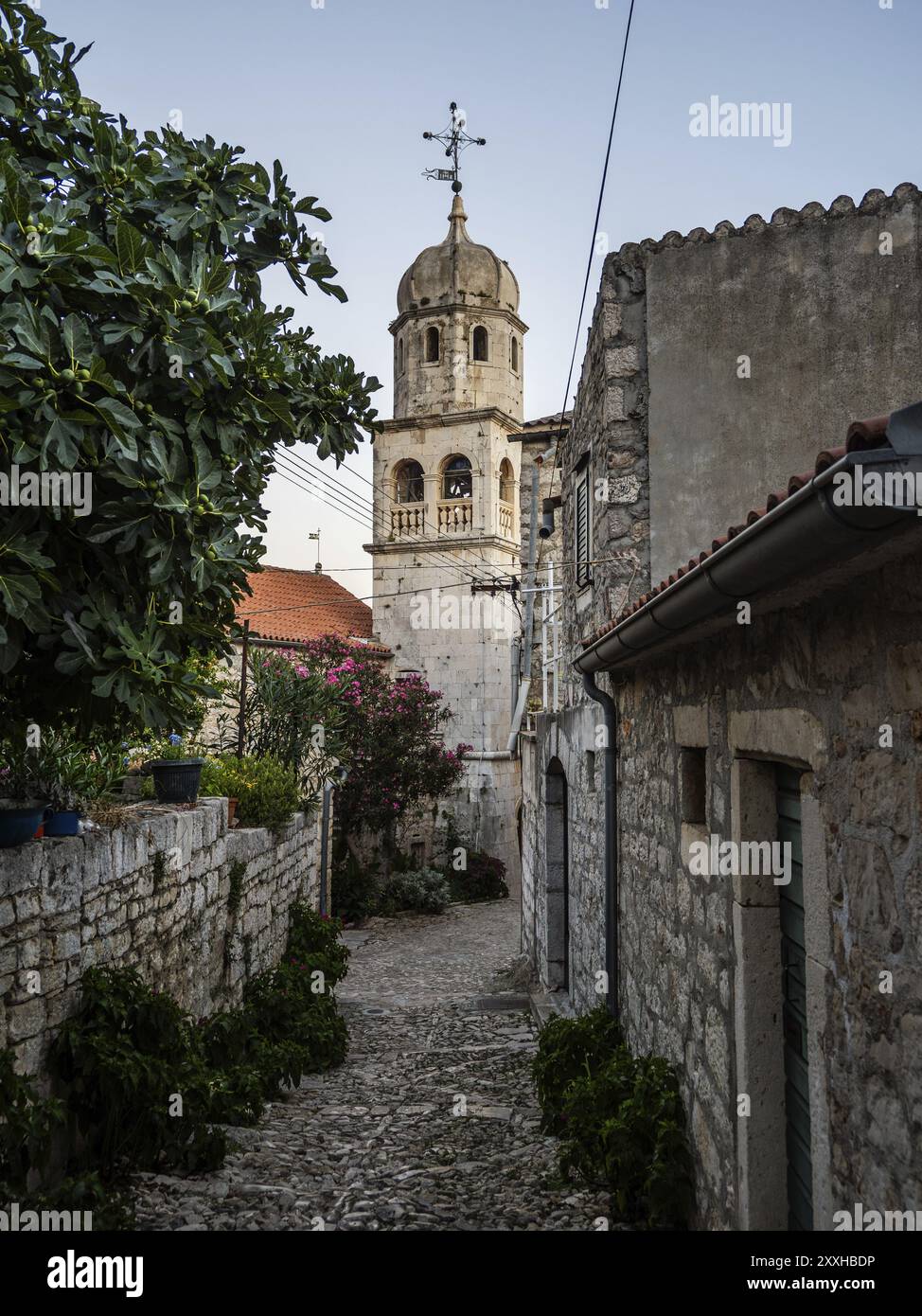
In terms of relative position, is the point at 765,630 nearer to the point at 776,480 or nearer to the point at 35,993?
the point at 35,993

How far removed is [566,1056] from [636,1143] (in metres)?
1.41

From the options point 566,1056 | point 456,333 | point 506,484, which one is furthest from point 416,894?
point 566,1056

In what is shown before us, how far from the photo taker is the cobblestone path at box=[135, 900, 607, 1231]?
4.27 metres

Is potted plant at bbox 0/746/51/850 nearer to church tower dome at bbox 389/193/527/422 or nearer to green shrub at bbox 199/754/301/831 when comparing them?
green shrub at bbox 199/754/301/831

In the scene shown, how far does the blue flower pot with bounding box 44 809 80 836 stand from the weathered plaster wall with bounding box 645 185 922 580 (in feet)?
13.4

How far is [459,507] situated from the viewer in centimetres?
2317

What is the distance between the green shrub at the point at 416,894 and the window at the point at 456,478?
9376 millimetres

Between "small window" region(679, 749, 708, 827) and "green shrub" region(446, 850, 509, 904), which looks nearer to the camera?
"small window" region(679, 749, 708, 827)

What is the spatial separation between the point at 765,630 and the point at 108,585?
2242 millimetres

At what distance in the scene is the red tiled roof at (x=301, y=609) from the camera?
20.4 meters
